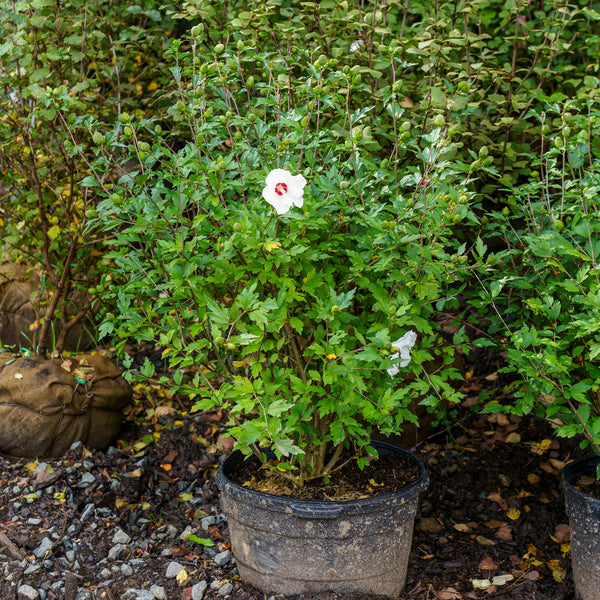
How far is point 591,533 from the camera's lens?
2027 mm

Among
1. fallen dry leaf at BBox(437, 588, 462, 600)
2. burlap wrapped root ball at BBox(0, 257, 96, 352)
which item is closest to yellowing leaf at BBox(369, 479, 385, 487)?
fallen dry leaf at BBox(437, 588, 462, 600)

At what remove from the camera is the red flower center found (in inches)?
67.1

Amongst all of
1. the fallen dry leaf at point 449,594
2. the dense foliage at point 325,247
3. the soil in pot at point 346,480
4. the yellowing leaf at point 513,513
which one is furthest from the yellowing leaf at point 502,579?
the dense foliage at point 325,247

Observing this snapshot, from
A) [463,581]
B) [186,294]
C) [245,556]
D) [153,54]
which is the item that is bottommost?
[463,581]

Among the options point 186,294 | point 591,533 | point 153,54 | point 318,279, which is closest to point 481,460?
point 591,533

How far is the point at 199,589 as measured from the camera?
7.31ft

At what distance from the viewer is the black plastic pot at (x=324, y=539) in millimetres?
1989

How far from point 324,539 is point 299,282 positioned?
803mm

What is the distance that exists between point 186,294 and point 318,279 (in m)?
0.42

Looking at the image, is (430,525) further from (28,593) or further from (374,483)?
(28,593)

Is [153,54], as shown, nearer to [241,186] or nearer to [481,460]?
[241,186]

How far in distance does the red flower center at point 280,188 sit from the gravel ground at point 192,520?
127 centimetres

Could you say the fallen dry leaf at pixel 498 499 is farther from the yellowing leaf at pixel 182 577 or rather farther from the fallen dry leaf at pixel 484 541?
the yellowing leaf at pixel 182 577

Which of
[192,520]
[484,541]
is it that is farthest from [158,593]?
[484,541]
